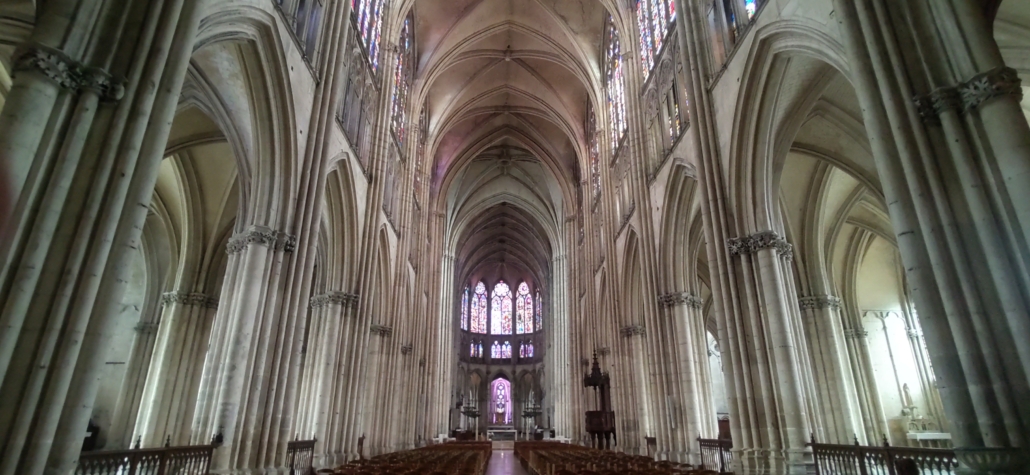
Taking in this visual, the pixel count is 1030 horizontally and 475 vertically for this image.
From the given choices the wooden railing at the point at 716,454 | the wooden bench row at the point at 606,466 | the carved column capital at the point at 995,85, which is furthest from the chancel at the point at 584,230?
the wooden bench row at the point at 606,466

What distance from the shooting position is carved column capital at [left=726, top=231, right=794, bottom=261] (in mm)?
10742

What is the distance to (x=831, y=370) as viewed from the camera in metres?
16.3

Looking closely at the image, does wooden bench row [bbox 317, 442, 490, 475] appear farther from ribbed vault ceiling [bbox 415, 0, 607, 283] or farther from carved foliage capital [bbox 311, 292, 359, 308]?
ribbed vault ceiling [bbox 415, 0, 607, 283]

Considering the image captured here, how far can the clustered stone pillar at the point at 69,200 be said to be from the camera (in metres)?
4.62

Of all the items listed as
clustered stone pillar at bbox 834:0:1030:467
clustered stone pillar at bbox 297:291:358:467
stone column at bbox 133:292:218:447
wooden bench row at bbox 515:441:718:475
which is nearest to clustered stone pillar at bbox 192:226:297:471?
clustered stone pillar at bbox 297:291:358:467

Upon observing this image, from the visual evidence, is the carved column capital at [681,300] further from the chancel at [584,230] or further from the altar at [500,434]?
the altar at [500,434]

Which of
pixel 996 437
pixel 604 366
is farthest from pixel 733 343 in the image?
pixel 604 366

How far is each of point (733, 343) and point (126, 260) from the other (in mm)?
10110

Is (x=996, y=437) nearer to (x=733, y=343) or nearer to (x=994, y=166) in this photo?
(x=994, y=166)

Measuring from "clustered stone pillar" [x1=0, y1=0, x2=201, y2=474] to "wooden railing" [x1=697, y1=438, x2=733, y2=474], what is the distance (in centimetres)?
1144

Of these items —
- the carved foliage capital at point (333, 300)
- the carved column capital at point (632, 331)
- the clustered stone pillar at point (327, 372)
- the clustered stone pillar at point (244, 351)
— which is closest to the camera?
the clustered stone pillar at point (244, 351)

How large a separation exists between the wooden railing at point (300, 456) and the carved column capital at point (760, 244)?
9.67m

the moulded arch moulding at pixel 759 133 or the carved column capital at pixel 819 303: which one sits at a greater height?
the moulded arch moulding at pixel 759 133

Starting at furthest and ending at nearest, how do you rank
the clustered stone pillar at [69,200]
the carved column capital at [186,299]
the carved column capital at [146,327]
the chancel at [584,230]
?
1. the carved column capital at [146,327]
2. the carved column capital at [186,299]
3. the chancel at [584,230]
4. the clustered stone pillar at [69,200]
